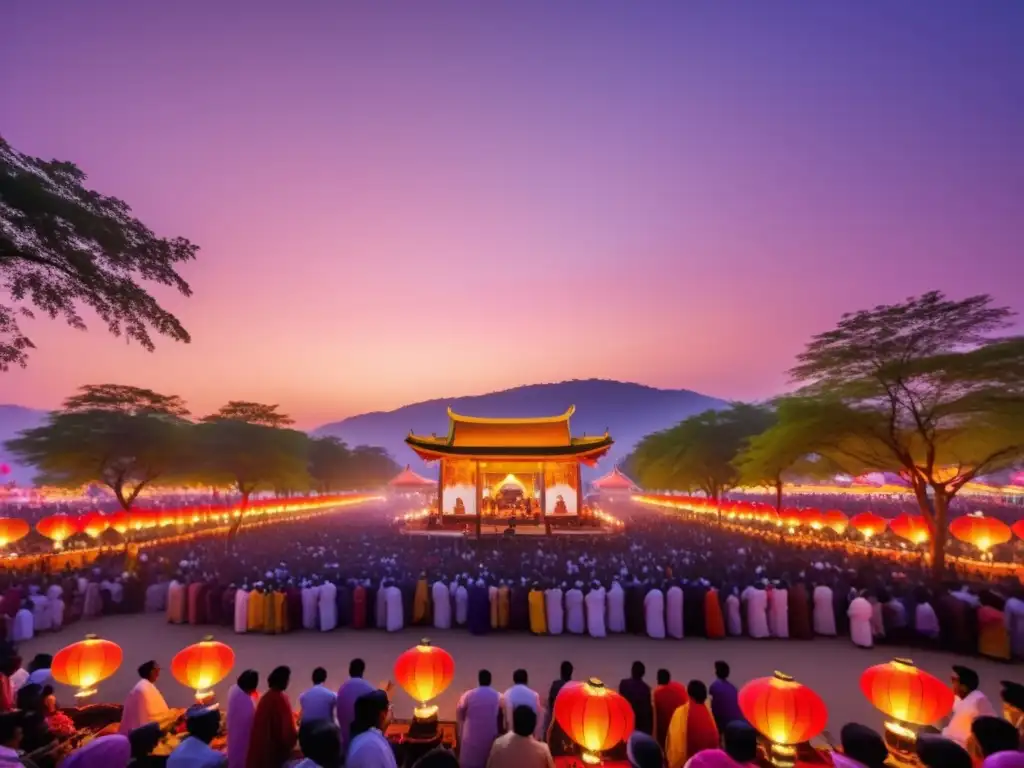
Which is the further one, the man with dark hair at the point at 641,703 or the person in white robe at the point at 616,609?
the person in white robe at the point at 616,609

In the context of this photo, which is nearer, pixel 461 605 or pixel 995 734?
pixel 995 734

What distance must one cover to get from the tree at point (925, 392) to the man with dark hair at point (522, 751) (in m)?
14.9

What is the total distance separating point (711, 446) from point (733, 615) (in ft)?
85.4

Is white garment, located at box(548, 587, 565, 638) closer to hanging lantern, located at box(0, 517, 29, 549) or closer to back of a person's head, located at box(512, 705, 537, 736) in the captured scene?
back of a person's head, located at box(512, 705, 537, 736)

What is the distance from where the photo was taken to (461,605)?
1145cm

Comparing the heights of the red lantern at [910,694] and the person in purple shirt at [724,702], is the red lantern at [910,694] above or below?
above

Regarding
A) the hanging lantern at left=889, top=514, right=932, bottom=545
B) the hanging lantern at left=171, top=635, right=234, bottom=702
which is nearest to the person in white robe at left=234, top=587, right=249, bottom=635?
the hanging lantern at left=171, top=635, right=234, bottom=702

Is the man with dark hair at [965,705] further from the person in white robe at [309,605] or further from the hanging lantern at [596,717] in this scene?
the person in white robe at [309,605]

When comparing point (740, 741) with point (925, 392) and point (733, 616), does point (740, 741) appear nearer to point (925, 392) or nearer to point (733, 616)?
point (733, 616)

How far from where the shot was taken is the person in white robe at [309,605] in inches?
444

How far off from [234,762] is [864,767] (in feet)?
19.6

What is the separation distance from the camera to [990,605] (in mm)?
10008

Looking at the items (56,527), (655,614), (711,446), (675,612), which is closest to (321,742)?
(655,614)

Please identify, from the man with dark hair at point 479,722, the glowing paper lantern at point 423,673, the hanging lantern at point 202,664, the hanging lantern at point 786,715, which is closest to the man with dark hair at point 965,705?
the hanging lantern at point 786,715
